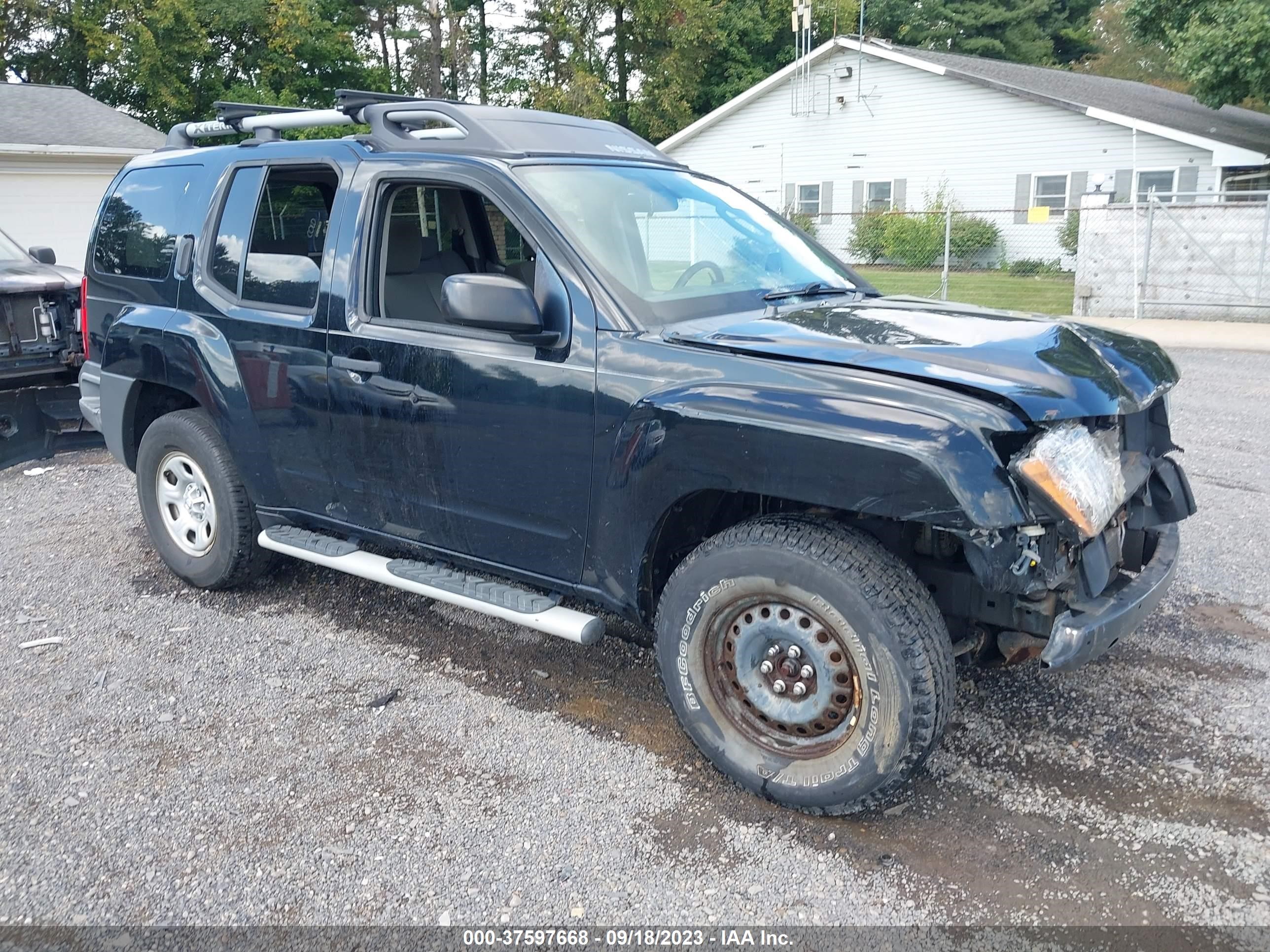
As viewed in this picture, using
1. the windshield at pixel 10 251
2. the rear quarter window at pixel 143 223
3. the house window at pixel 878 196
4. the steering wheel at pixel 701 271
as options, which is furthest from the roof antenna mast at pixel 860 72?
the steering wheel at pixel 701 271

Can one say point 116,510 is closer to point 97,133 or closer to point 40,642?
point 40,642

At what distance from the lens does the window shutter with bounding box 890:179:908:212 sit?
27.2 m

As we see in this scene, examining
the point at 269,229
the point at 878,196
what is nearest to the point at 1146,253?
the point at 878,196

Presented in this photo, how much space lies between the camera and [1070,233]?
2378cm

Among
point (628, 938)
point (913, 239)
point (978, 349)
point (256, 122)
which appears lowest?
point (628, 938)

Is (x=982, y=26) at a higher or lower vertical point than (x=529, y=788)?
higher

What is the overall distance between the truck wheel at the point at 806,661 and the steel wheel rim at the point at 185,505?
271 centimetres

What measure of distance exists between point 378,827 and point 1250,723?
3.04 meters

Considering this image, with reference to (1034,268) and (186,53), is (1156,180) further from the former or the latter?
(186,53)

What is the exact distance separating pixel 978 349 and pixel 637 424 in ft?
3.53

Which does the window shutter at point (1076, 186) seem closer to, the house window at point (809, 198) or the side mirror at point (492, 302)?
the house window at point (809, 198)

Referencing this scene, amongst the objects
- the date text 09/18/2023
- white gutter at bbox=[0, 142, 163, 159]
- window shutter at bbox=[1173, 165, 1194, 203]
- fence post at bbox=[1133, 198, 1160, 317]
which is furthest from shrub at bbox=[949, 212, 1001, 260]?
the date text 09/18/2023

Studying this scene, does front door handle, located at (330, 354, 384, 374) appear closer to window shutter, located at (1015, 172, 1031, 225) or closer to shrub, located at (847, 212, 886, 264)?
shrub, located at (847, 212, 886, 264)

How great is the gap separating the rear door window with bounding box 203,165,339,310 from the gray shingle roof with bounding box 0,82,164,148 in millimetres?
17005
